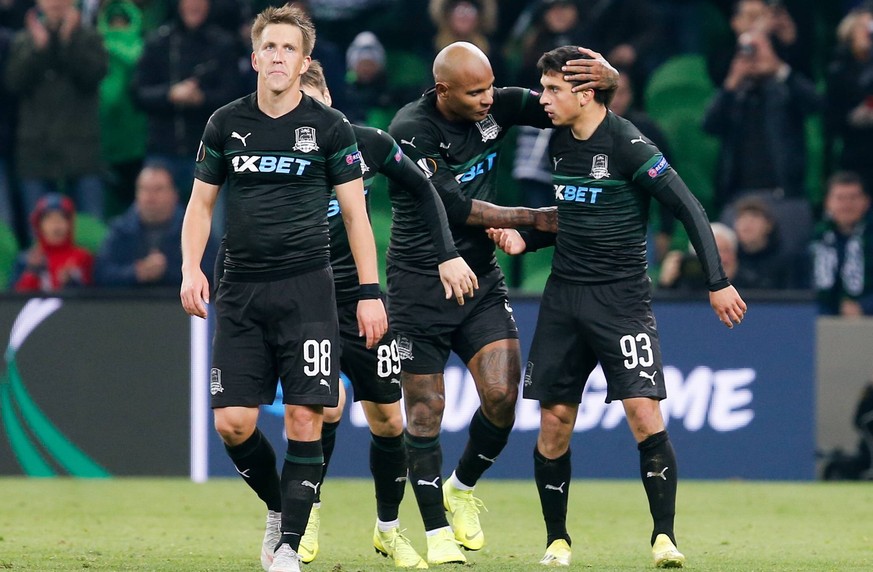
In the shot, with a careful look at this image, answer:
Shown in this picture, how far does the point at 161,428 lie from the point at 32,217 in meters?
2.59

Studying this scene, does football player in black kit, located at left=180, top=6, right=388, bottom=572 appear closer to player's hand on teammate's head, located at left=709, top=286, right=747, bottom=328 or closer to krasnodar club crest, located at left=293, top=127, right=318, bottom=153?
krasnodar club crest, located at left=293, top=127, right=318, bottom=153

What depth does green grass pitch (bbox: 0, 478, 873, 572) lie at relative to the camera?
21.2ft

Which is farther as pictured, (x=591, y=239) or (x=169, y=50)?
(x=169, y=50)

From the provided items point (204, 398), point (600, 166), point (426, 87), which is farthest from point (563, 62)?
point (426, 87)

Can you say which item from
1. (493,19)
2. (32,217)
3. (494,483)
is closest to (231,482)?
(494,483)

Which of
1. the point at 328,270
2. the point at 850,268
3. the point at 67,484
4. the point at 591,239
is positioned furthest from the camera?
the point at 850,268

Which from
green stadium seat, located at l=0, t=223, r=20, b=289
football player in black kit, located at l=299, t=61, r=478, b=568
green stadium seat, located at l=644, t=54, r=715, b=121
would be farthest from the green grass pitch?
Answer: green stadium seat, located at l=644, t=54, r=715, b=121

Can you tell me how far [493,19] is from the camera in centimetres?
1249

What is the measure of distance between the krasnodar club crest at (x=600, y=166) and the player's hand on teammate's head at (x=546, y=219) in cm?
43

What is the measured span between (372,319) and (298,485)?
2.41ft

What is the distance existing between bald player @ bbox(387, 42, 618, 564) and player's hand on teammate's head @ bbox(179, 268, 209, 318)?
140 centimetres

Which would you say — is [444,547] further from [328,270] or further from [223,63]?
[223,63]

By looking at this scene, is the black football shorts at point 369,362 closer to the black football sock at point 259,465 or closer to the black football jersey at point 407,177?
the black football jersey at point 407,177

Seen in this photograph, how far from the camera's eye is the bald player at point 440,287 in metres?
6.74
